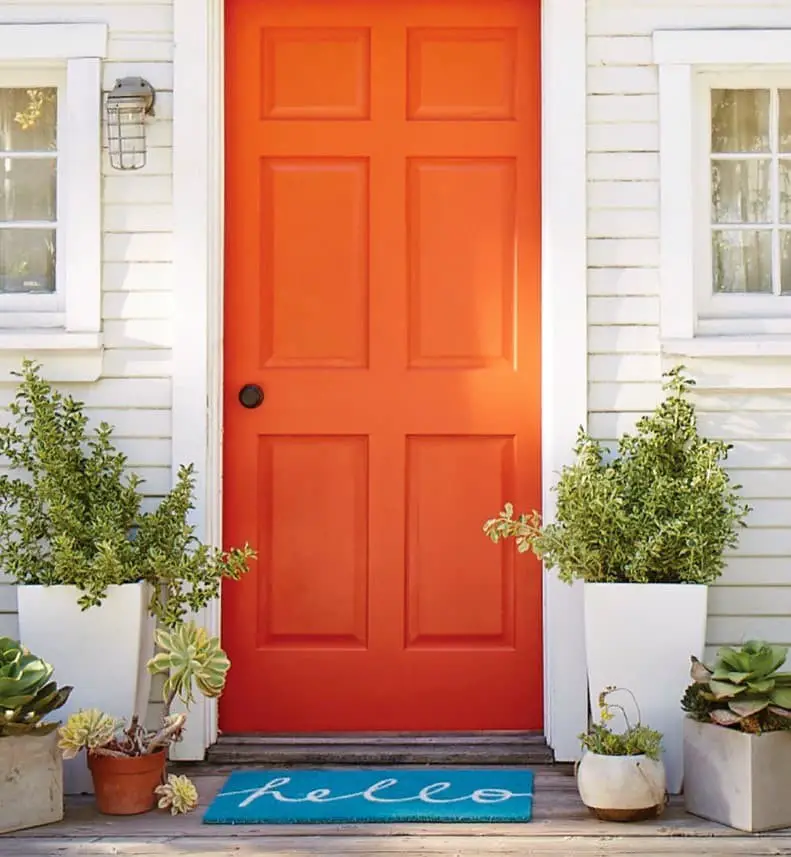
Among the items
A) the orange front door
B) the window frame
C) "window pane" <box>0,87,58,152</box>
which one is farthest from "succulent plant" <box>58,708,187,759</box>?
the window frame

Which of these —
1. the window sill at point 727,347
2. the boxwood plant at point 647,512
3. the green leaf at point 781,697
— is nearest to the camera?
the green leaf at point 781,697

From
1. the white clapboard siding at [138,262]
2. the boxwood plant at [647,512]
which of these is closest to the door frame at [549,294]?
the white clapboard siding at [138,262]

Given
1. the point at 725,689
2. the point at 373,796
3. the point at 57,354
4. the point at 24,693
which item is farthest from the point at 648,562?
the point at 57,354

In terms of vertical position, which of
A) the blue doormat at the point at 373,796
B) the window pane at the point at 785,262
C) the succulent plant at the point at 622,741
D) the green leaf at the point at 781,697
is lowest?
the blue doormat at the point at 373,796

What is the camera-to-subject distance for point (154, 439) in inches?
159

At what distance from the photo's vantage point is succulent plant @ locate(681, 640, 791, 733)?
10.9 feet

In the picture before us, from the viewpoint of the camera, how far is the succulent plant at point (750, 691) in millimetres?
3312

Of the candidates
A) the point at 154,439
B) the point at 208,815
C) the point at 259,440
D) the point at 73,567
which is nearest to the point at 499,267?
the point at 259,440

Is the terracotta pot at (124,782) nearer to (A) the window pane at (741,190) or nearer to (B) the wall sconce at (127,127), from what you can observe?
(B) the wall sconce at (127,127)

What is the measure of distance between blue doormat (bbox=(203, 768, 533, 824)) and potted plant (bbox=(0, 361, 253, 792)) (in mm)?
424

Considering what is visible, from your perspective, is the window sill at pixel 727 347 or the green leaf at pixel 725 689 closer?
the green leaf at pixel 725 689

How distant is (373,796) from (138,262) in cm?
170

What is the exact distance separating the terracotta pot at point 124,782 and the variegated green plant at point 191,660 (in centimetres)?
21

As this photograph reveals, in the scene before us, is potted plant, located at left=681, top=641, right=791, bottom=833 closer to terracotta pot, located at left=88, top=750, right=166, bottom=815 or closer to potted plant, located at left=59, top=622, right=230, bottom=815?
potted plant, located at left=59, top=622, right=230, bottom=815
